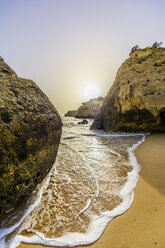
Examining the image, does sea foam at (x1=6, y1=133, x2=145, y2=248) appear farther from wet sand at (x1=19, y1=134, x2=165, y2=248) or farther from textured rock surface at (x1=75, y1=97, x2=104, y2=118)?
textured rock surface at (x1=75, y1=97, x2=104, y2=118)

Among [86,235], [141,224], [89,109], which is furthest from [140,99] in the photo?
[89,109]

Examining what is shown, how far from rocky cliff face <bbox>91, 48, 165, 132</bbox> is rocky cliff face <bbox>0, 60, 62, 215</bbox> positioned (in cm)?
670

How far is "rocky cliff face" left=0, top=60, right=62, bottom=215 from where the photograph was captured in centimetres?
152

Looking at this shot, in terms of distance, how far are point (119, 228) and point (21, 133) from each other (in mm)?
1832

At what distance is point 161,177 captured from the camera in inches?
87.3

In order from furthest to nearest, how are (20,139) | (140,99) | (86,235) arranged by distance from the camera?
(140,99) → (20,139) → (86,235)

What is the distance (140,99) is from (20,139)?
763 cm

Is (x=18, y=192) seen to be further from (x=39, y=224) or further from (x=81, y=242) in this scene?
(x=81, y=242)

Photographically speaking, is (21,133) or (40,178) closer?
(21,133)

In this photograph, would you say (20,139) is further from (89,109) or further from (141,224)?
(89,109)

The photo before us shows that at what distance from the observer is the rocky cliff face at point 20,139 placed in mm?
1520

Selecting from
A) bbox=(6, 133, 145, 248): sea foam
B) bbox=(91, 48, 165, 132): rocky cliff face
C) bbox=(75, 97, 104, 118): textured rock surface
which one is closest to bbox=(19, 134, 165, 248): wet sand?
bbox=(6, 133, 145, 248): sea foam

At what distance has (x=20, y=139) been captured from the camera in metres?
1.78

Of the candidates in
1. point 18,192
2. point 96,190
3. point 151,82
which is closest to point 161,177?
point 96,190
